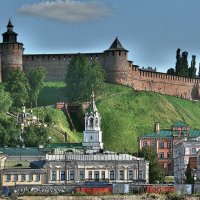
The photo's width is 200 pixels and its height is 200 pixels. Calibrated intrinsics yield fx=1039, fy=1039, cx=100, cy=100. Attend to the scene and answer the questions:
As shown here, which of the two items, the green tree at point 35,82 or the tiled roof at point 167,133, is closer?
the tiled roof at point 167,133

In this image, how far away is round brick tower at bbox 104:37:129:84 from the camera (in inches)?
7200

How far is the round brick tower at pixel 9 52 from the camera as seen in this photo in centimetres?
17912

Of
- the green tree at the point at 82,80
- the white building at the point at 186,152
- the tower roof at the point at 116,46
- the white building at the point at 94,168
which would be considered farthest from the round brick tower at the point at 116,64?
the white building at the point at 94,168

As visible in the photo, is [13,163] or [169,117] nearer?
[13,163]

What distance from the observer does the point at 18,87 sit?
551ft

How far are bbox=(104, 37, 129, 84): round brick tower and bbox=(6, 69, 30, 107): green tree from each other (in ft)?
61.6

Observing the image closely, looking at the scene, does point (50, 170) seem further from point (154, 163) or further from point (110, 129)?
point (110, 129)

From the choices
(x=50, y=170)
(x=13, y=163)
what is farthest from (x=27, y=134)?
(x=50, y=170)

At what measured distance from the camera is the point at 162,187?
3780 inches

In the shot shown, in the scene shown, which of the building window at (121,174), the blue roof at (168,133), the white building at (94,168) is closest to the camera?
the white building at (94,168)

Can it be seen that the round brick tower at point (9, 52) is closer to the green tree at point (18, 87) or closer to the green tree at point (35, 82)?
the green tree at point (35, 82)

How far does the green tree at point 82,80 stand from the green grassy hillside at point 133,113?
272 centimetres

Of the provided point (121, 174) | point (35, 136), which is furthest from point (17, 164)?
point (35, 136)

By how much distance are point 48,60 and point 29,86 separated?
13.7 m
